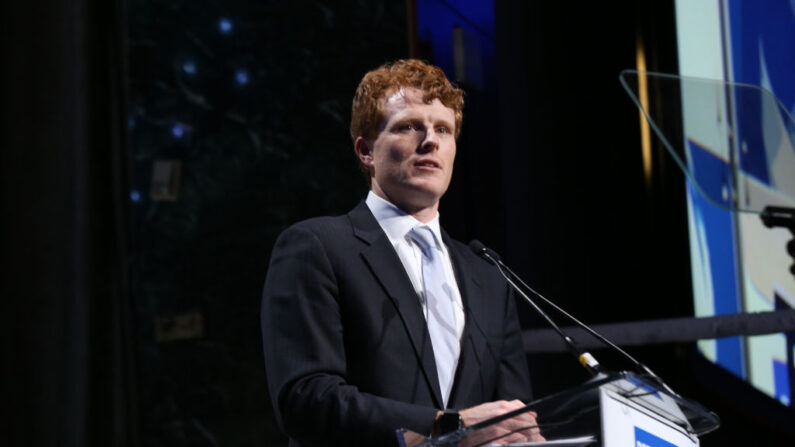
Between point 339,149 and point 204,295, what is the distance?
0.70 m

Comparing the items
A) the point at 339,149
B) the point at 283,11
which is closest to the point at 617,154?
the point at 339,149

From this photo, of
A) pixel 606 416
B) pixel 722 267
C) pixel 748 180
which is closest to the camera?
pixel 606 416

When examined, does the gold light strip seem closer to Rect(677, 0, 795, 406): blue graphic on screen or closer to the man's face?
Rect(677, 0, 795, 406): blue graphic on screen

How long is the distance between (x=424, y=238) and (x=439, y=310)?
0.48 ft

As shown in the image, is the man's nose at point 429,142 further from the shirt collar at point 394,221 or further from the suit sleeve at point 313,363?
the suit sleeve at point 313,363

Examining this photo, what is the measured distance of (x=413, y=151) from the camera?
1.46 meters

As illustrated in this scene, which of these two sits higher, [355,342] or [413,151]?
[413,151]

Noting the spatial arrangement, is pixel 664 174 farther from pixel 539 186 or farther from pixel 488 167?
pixel 488 167

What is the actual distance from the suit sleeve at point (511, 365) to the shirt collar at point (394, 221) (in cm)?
22

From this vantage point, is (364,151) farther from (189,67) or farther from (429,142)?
(189,67)

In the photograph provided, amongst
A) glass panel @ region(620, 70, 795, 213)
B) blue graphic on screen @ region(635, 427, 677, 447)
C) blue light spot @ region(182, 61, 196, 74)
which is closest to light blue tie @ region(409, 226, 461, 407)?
blue graphic on screen @ region(635, 427, 677, 447)

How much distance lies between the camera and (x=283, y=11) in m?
2.89

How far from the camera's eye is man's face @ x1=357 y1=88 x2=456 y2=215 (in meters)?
1.45

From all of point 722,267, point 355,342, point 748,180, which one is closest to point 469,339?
point 355,342
